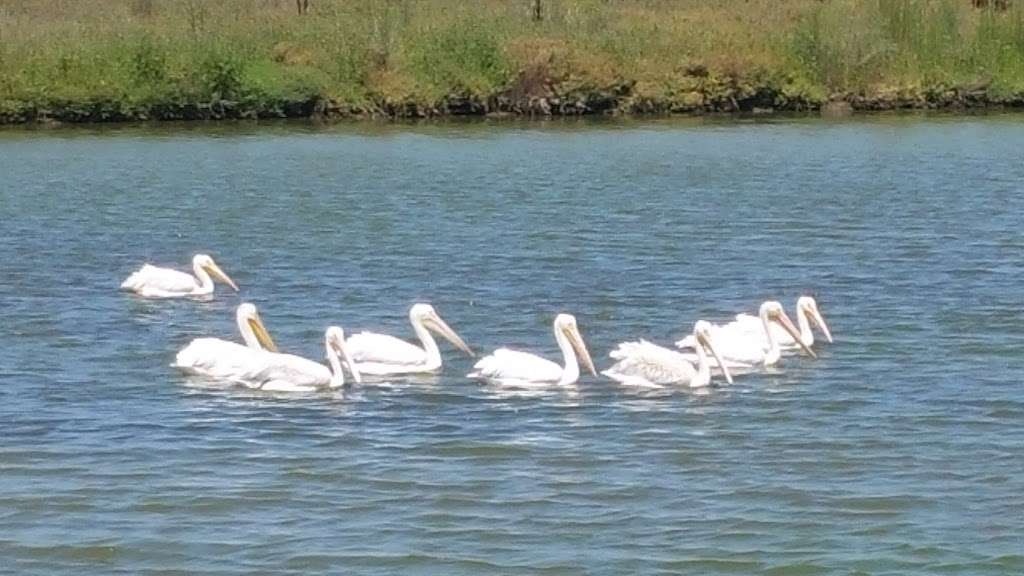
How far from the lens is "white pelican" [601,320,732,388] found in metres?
11.2

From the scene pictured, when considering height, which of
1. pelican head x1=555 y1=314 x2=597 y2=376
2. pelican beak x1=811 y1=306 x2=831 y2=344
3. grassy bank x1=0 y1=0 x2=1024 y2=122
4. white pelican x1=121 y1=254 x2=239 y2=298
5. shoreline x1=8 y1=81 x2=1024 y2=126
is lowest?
shoreline x1=8 y1=81 x2=1024 y2=126

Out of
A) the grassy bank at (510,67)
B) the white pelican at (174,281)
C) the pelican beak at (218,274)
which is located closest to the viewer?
the white pelican at (174,281)

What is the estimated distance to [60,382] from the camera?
1134cm

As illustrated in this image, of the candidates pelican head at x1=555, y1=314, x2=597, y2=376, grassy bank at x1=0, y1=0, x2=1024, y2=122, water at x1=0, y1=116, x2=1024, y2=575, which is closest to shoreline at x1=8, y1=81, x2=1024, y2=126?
grassy bank at x1=0, y1=0, x2=1024, y2=122

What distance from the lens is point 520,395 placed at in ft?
36.1

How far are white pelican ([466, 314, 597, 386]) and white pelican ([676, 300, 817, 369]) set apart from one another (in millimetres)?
737

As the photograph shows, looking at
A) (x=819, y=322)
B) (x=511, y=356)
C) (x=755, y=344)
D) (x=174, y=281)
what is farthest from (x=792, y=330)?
(x=174, y=281)

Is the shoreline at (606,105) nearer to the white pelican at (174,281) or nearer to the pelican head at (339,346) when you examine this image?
the white pelican at (174,281)

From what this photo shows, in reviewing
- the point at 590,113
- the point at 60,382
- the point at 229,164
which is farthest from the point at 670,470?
the point at 590,113

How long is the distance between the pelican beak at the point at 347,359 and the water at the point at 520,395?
0.65ft

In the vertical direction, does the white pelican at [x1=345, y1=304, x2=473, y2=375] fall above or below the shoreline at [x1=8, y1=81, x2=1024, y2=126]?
above

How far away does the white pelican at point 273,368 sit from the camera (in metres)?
11.1

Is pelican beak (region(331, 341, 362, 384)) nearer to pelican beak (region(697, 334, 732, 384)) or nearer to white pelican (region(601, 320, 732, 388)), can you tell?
white pelican (region(601, 320, 732, 388))

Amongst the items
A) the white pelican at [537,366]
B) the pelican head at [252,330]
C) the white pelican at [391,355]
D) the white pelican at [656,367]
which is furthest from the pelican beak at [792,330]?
the pelican head at [252,330]
